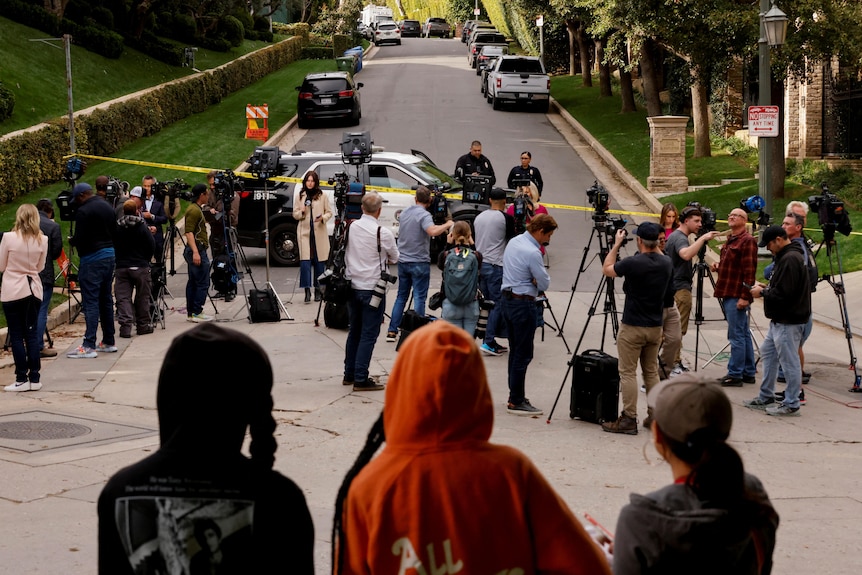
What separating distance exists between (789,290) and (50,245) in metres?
8.21

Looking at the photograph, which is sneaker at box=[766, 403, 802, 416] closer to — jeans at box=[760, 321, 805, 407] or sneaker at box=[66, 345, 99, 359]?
jeans at box=[760, 321, 805, 407]

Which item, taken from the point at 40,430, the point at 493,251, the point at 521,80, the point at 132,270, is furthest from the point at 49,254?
the point at 521,80

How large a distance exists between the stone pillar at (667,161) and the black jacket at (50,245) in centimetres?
1628

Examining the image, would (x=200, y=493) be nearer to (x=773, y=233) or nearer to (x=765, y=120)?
(x=773, y=233)

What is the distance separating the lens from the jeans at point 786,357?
10.7m

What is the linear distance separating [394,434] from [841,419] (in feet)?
28.8

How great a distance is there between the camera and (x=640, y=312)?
9.80 meters

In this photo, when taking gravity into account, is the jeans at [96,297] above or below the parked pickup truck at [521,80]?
below

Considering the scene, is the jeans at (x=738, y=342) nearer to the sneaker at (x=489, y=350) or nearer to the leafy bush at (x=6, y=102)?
the sneaker at (x=489, y=350)

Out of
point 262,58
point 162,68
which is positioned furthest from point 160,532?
point 262,58

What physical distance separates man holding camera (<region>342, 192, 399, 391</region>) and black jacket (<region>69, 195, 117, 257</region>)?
135 inches

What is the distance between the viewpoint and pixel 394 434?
3.15 metres

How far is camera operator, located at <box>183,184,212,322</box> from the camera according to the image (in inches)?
595

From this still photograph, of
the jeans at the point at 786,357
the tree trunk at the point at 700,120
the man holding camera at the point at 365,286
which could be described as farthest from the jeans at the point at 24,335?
the tree trunk at the point at 700,120
